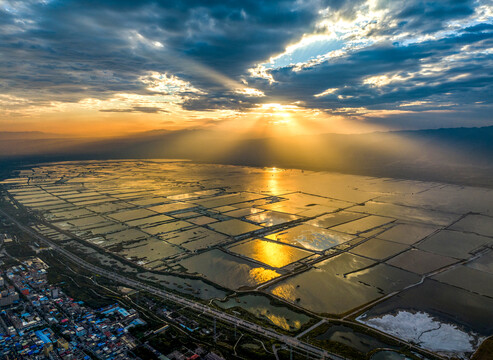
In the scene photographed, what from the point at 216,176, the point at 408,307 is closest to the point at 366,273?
the point at 408,307

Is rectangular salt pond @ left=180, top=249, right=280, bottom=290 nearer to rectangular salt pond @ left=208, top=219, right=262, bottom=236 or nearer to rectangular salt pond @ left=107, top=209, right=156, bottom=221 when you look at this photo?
rectangular salt pond @ left=208, top=219, right=262, bottom=236

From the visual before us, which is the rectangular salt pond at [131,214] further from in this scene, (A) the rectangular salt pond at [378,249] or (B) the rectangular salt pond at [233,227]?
(A) the rectangular salt pond at [378,249]

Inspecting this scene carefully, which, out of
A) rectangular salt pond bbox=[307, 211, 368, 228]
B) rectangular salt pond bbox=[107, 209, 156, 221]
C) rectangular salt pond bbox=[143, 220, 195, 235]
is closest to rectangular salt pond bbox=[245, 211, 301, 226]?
rectangular salt pond bbox=[307, 211, 368, 228]

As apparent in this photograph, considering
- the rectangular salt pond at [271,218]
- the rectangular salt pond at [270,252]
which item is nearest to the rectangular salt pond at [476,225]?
the rectangular salt pond at [271,218]

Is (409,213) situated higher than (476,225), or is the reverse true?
(409,213)

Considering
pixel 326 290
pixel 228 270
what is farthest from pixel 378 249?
pixel 228 270

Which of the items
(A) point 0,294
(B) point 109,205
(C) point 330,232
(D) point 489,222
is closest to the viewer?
(A) point 0,294

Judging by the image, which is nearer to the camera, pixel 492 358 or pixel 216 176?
pixel 492 358

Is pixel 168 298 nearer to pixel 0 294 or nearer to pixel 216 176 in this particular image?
pixel 0 294

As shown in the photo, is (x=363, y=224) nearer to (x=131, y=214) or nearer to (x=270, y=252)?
(x=270, y=252)
